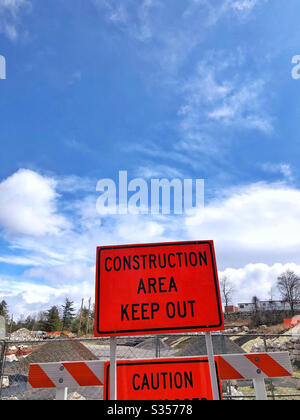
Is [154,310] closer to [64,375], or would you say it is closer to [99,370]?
[99,370]

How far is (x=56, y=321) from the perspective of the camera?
218 feet

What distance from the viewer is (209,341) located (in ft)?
8.30

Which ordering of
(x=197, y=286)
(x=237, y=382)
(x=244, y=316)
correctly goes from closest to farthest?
(x=197, y=286) < (x=237, y=382) < (x=244, y=316)

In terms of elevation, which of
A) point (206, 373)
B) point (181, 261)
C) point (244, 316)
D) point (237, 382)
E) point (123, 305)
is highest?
point (244, 316)

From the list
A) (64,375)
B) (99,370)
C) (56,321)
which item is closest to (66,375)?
(64,375)

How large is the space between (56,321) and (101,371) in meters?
71.9

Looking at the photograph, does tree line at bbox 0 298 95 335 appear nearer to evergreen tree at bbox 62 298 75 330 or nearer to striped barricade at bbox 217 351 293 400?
evergreen tree at bbox 62 298 75 330

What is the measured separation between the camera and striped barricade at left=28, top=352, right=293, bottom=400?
2.73 m

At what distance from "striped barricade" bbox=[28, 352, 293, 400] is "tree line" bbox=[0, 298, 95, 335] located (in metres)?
53.0
